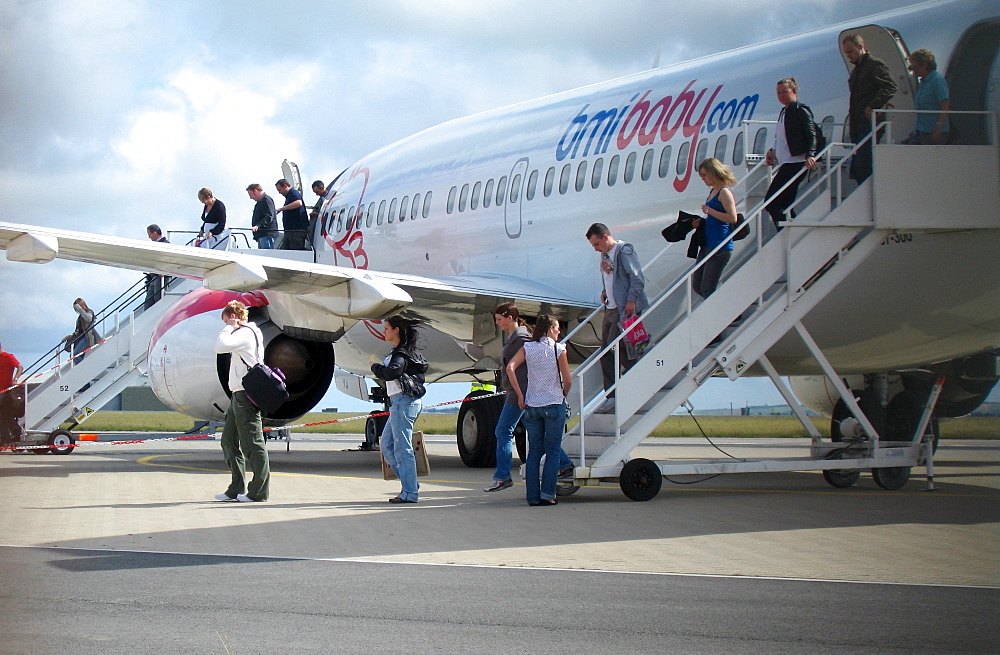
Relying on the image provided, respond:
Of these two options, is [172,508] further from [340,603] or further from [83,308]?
[83,308]

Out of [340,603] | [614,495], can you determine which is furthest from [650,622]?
[614,495]

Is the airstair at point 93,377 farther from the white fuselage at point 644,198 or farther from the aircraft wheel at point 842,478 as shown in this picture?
the aircraft wheel at point 842,478

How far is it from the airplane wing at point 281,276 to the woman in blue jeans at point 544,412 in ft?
6.61

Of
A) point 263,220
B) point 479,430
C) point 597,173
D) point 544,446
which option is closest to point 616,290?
point 544,446

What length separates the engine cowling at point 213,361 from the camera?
46.8 feet

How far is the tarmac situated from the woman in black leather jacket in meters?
2.79

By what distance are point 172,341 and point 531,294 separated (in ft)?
16.2

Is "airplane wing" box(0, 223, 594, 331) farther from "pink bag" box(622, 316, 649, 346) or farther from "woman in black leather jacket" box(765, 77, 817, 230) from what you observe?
"woman in black leather jacket" box(765, 77, 817, 230)

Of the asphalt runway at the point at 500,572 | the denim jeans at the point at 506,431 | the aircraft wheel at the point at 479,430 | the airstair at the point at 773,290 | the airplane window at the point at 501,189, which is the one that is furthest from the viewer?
the aircraft wheel at the point at 479,430

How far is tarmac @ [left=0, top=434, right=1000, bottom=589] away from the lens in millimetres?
6887

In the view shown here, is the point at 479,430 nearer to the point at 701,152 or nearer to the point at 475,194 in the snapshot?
the point at 475,194

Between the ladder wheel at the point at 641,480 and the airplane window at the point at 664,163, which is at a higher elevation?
the airplane window at the point at 664,163

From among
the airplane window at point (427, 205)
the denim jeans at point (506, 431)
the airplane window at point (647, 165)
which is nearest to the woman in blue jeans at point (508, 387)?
the denim jeans at point (506, 431)

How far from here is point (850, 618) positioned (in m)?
5.16
